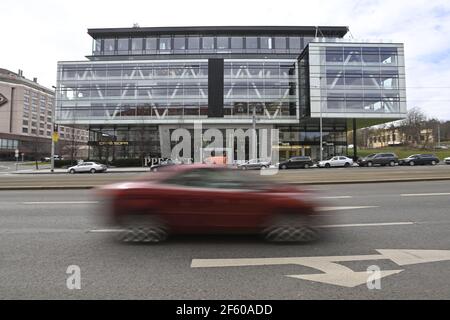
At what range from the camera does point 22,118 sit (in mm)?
97562

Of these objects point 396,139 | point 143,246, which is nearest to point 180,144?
point 143,246

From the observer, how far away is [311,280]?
3574 mm

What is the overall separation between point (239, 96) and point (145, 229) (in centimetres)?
4726

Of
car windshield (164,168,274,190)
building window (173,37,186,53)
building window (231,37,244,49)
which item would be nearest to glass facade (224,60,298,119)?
building window (231,37,244,49)

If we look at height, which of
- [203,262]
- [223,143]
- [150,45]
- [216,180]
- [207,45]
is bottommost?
[203,262]

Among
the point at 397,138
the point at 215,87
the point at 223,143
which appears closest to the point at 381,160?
the point at 223,143

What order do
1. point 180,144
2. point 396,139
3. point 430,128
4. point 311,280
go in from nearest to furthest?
point 311,280
point 180,144
point 430,128
point 396,139

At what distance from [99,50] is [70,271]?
67.3 meters

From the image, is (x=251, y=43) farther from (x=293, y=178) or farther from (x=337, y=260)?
(x=337, y=260)

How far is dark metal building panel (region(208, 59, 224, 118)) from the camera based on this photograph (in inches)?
1991

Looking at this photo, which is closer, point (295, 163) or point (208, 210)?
point (208, 210)
